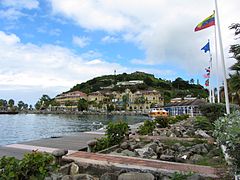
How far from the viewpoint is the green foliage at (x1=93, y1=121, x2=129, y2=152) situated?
987 centimetres

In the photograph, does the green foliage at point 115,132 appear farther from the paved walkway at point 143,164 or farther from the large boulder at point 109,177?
the large boulder at point 109,177

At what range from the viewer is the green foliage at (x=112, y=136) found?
9.87 m

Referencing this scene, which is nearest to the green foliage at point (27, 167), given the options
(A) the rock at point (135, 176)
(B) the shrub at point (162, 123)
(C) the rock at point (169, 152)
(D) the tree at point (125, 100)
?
(A) the rock at point (135, 176)

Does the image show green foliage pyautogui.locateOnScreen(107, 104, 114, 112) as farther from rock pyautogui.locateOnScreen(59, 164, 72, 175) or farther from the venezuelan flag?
rock pyautogui.locateOnScreen(59, 164, 72, 175)

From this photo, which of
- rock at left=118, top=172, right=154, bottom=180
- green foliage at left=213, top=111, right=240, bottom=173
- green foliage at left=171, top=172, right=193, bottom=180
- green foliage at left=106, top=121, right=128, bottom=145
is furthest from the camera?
green foliage at left=106, top=121, right=128, bottom=145

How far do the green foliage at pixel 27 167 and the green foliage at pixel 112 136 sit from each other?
4.45 meters

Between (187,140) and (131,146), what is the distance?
3124 millimetres

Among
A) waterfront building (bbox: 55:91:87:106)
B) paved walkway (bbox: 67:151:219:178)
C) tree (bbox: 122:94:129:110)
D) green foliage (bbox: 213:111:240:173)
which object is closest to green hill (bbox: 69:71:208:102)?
waterfront building (bbox: 55:91:87:106)

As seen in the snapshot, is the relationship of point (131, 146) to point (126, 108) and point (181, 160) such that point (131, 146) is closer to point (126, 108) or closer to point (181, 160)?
point (181, 160)

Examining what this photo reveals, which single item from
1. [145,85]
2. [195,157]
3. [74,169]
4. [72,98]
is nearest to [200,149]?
[195,157]

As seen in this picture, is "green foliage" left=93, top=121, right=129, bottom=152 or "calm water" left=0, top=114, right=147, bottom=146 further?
"calm water" left=0, top=114, right=147, bottom=146

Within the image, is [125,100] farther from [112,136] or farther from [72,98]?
[112,136]

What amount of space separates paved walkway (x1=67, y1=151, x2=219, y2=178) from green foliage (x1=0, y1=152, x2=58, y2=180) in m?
1.91

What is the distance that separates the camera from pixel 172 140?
11.9 meters
